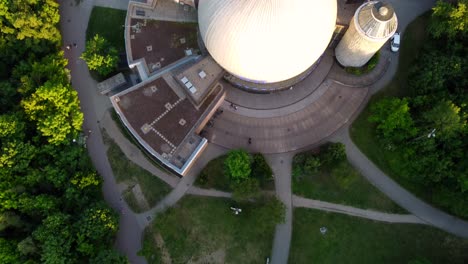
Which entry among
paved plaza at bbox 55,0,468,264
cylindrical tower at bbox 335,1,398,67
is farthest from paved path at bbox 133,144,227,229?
cylindrical tower at bbox 335,1,398,67

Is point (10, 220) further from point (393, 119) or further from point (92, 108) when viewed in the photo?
point (393, 119)

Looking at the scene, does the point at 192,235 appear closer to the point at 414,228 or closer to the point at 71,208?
the point at 71,208

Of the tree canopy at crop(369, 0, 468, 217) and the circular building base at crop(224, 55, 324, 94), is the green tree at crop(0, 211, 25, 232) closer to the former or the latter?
the circular building base at crop(224, 55, 324, 94)

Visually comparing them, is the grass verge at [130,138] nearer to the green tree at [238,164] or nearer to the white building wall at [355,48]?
the green tree at [238,164]

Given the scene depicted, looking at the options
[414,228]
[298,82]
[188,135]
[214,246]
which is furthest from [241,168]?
[414,228]

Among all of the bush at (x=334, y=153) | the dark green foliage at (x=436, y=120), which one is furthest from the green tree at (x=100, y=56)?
the dark green foliage at (x=436, y=120)

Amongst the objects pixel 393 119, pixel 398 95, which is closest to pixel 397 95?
pixel 398 95
